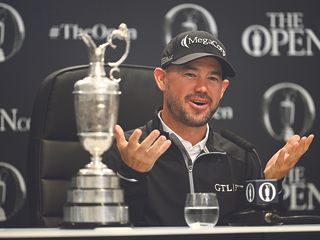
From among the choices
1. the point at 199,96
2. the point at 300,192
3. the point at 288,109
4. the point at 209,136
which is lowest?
the point at 300,192

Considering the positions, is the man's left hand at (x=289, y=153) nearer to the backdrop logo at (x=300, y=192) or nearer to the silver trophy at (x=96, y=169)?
the silver trophy at (x=96, y=169)

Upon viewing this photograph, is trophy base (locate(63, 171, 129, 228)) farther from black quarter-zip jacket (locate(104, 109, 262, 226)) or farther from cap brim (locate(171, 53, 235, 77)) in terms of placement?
cap brim (locate(171, 53, 235, 77))

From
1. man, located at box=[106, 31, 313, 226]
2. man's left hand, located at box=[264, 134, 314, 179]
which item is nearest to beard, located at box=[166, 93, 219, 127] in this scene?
man, located at box=[106, 31, 313, 226]

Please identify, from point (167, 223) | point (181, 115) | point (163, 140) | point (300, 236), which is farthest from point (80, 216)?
point (181, 115)

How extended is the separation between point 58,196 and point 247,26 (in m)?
1.34

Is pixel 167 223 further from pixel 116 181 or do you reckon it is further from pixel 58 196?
pixel 116 181

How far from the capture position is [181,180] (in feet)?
8.07

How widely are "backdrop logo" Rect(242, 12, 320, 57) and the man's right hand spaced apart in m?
1.41

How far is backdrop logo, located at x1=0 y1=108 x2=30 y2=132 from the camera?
3.21 m

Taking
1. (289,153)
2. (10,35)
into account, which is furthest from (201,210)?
(10,35)

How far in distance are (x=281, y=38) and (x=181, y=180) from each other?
46.5 inches

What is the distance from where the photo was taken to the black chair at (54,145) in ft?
7.88

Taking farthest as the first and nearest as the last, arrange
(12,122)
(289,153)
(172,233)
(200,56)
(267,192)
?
(12,122), (200,56), (289,153), (267,192), (172,233)

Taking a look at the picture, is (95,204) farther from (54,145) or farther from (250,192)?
(54,145)
